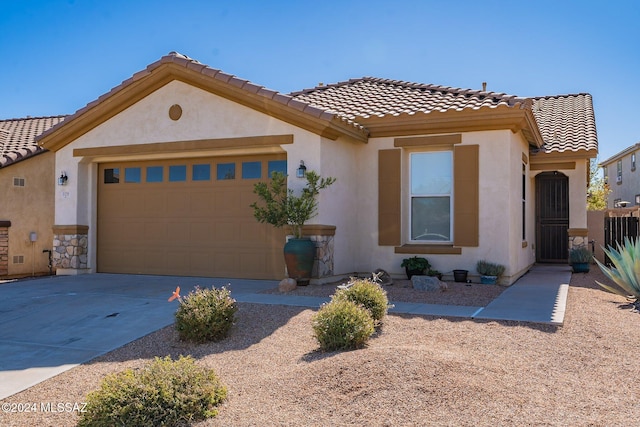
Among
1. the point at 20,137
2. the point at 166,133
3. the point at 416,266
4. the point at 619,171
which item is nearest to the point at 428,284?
the point at 416,266

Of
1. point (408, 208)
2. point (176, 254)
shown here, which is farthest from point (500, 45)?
point (176, 254)

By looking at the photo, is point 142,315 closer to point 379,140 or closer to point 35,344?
point 35,344

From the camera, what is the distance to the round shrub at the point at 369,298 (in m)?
7.50

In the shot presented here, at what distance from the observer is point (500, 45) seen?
13.4 metres

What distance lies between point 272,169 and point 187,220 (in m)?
2.29

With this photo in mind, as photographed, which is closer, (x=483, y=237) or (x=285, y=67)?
(x=483, y=237)

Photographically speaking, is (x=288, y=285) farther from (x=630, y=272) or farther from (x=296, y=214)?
(x=630, y=272)

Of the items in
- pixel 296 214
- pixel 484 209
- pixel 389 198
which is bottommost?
pixel 296 214

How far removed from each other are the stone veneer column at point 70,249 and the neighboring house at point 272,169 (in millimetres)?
32

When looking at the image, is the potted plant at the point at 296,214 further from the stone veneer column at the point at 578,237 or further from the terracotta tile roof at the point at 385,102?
the stone veneer column at the point at 578,237

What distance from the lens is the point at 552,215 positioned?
1672cm

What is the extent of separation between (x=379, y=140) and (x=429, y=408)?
27.1 feet

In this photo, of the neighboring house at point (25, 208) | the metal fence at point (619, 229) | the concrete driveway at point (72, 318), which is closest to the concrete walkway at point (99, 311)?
the concrete driveway at point (72, 318)

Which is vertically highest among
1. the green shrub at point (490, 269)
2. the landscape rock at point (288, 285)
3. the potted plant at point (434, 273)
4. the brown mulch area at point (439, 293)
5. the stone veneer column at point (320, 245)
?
the stone veneer column at point (320, 245)
